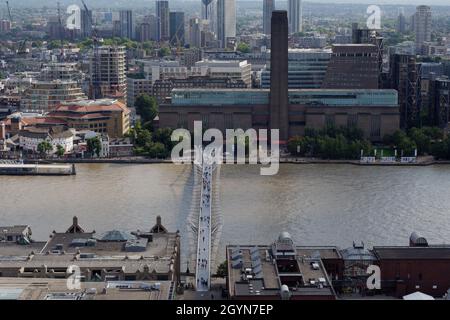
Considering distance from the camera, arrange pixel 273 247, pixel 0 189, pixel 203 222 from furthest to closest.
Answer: pixel 0 189, pixel 203 222, pixel 273 247

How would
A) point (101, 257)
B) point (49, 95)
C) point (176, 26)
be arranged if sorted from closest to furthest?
point (101, 257), point (49, 95), point (176, 26)

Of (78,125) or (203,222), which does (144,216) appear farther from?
(78,125)

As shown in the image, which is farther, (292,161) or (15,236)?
(292,161)

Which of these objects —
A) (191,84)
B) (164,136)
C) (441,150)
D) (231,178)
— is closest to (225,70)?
(191,84)

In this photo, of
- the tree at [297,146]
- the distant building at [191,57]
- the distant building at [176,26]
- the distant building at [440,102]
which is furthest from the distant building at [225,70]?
the distant building at [176,26]

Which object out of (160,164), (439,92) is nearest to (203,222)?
(160,164)

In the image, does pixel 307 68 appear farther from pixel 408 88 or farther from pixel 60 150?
pixel 60 150
